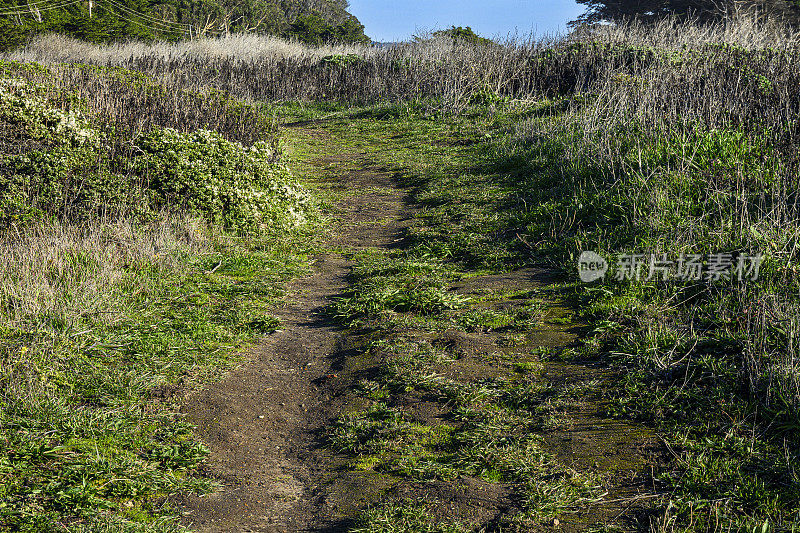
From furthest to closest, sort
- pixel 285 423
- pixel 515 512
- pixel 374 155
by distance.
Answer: pixel 374 155, pixel 285 423, pixel 515 512

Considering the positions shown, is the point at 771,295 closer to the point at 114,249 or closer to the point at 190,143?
the point at 114,249

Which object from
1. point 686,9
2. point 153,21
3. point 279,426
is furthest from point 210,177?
point 153,21

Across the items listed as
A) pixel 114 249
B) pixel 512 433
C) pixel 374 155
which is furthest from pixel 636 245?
pixel 374 155

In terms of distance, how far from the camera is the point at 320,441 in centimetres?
373

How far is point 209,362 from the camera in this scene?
15.0 ft

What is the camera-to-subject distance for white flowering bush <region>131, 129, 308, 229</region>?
23.6 feet

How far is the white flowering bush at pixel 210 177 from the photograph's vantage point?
23.6 feet

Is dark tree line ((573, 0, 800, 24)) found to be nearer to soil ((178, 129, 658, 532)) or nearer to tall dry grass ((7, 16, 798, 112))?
tall dry grass ((7, 16, 798, 112))

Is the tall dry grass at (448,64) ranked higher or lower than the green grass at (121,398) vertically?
higher

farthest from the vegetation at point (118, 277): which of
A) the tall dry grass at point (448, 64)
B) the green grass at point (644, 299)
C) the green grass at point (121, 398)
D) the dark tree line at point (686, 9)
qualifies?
the dark tree line at point (686, 9)

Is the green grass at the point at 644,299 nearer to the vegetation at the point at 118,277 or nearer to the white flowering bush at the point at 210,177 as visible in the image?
the vegetation at the point at 118,277

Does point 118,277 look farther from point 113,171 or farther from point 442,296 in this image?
point 442,296

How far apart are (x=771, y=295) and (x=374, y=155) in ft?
27.1

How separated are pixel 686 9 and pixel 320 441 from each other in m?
31.3
